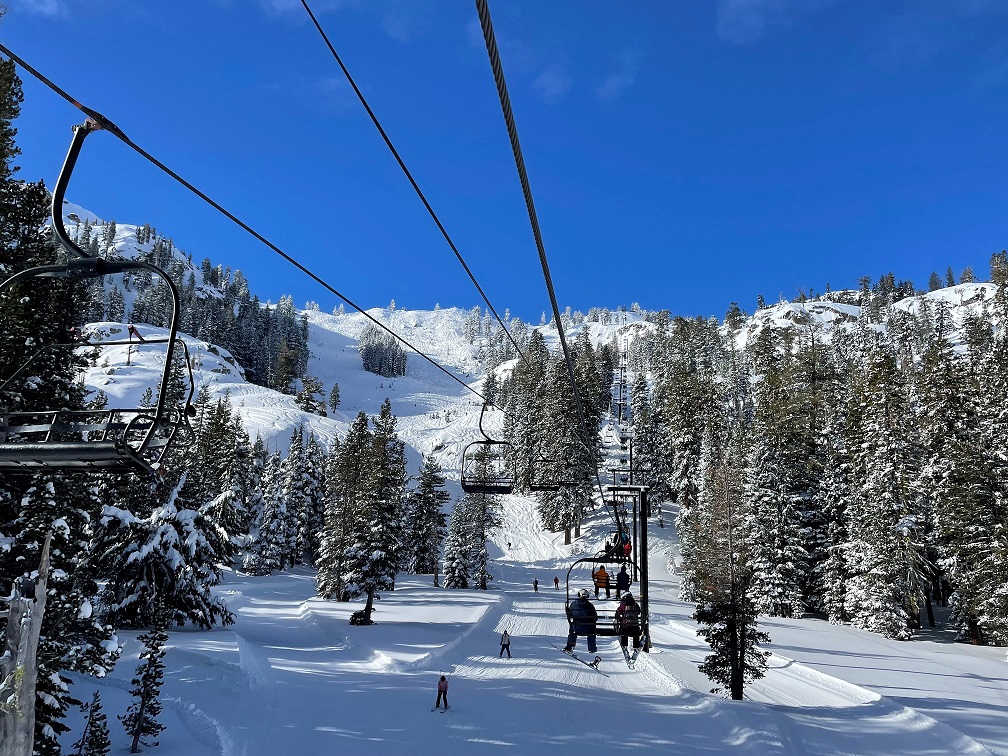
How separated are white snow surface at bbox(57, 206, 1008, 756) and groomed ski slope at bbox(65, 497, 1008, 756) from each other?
10 cm

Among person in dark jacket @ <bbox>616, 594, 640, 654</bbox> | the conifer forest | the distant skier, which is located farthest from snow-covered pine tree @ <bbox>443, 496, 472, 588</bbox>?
person in dark jacket @ <bbox>616, 594, 640, 654</bbox>

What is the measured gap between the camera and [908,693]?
1013 inches

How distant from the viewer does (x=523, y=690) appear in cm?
2609

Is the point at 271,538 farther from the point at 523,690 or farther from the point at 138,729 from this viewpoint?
the point at 138,729

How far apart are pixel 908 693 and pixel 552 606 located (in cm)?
2800

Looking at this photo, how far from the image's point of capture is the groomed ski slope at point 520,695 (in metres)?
19.5

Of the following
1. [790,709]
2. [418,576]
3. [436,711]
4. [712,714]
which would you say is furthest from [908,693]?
[418,576]

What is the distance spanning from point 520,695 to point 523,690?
2.62ft

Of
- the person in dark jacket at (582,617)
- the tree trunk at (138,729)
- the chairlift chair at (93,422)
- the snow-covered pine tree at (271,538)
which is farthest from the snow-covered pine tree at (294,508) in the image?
the chairlift chair at (93,422)

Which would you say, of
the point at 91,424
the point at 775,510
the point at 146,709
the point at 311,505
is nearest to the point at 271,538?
the point at 311,505

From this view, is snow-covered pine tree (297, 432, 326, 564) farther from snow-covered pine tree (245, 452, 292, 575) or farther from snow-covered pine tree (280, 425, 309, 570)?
snow-covered pine tree (245, 452, 292, 575)

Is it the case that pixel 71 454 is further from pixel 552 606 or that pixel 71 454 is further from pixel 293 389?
pixel 293 389

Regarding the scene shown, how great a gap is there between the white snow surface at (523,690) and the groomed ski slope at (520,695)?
0.10 meters

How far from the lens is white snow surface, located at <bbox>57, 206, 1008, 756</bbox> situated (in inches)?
768
